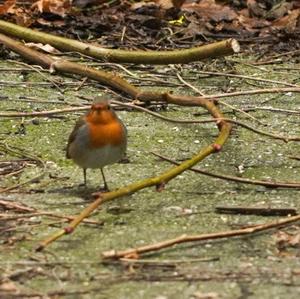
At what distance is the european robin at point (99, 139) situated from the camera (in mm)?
4242

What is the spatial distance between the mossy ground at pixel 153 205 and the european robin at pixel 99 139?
14 cm

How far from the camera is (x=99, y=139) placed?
168 inches

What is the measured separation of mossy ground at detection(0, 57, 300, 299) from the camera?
326 cm

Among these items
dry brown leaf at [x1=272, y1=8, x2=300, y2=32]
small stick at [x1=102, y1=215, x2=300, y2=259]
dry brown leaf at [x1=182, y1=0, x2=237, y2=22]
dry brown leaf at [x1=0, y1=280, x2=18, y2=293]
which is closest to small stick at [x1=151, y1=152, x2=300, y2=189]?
small stick at [x1=102, y1=215, x2=300, y2=259]

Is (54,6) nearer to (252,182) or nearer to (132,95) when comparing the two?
(132,95)

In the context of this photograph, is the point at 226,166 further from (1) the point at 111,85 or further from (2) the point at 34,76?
(2) the point at 34,76

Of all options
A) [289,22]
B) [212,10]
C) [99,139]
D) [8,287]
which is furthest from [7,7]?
[8,287]

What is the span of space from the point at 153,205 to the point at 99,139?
0.40 m

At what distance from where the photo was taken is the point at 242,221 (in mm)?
3877

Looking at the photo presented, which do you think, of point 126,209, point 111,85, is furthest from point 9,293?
point 111,85

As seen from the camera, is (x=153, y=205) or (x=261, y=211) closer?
(x=261, y=211)

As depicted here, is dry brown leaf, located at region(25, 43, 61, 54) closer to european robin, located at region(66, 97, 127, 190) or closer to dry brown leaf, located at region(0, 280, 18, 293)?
european robin, located at region(66, 97, 127, 190)

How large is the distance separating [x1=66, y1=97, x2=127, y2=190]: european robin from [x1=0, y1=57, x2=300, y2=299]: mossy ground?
5.7 inches

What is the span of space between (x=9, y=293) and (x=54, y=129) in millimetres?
2167
